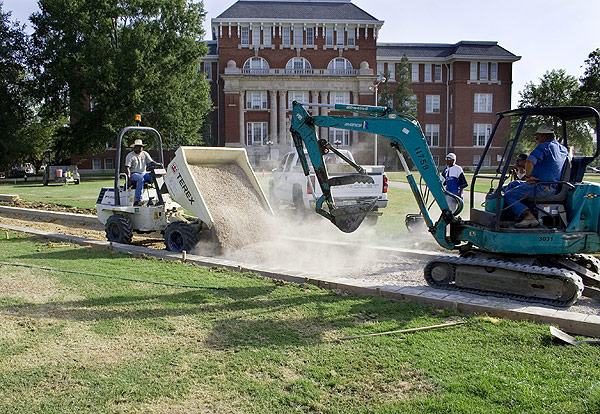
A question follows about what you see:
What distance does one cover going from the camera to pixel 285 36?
57844mm

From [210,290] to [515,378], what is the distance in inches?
161

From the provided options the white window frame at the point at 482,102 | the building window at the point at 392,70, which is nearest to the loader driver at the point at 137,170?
the building window at the point at 392,70

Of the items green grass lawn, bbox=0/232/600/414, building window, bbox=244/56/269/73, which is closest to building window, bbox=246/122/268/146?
building window, bbox=244/56/269/73

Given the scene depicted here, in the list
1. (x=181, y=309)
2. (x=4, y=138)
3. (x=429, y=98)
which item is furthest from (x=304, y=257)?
(x=429, y=98)

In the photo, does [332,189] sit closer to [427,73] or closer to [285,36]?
[285,36]

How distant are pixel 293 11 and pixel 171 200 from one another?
51947mm

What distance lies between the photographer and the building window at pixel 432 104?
216 feet

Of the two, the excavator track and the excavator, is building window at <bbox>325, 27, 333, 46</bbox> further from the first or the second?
the excavator track

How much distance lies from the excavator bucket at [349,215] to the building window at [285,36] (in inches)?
2088

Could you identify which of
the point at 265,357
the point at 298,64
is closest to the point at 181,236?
the point at 265,357

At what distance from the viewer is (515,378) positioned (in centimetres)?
428

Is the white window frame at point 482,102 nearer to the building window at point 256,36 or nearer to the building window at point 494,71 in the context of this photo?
the building window at point 494,71

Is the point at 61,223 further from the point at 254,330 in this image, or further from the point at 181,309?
the point at 254,330

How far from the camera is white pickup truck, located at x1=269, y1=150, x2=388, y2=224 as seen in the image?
14.2m
